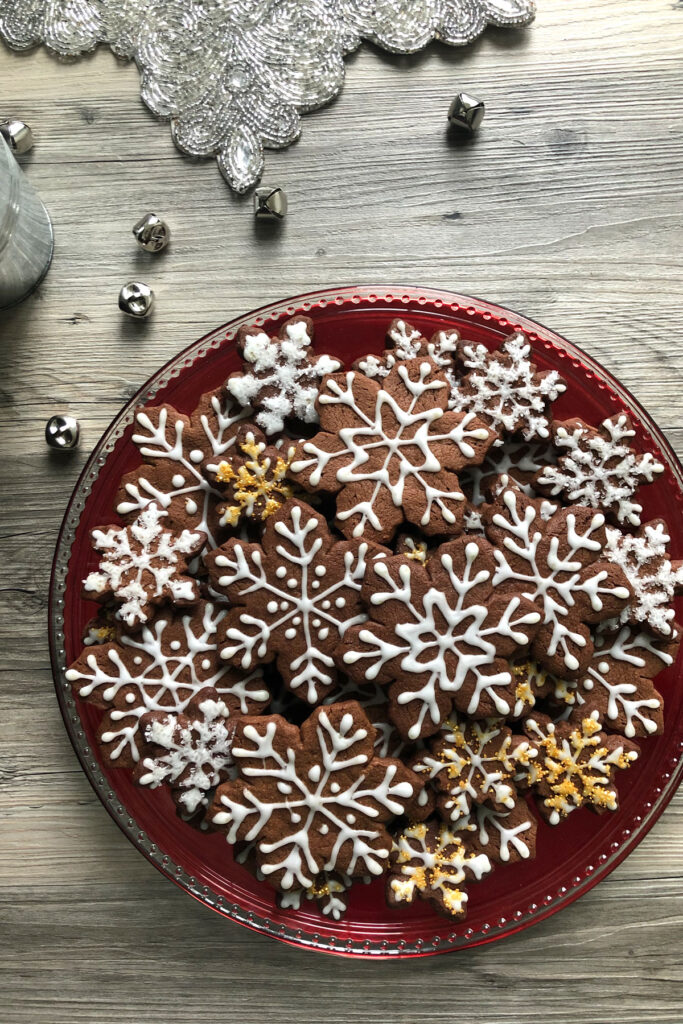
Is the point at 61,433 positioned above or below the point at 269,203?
Result: below

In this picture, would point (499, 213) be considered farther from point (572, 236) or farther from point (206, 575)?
point (206, 575)

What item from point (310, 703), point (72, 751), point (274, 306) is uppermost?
point (274, 306)

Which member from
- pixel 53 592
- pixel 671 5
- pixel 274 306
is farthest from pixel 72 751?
pixel 671 5

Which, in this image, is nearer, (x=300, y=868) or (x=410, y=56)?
(x=300, y=868)

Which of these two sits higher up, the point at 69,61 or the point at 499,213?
the point at 69,61

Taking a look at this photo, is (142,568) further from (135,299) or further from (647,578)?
(647,578)

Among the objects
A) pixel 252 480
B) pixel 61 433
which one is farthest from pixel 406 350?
pixel 61 433

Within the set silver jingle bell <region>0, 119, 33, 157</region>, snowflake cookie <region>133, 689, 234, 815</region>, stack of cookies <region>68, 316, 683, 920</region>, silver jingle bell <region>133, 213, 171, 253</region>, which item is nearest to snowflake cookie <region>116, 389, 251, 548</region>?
stack of cookies <region>68, 316, 683, 920</region>
